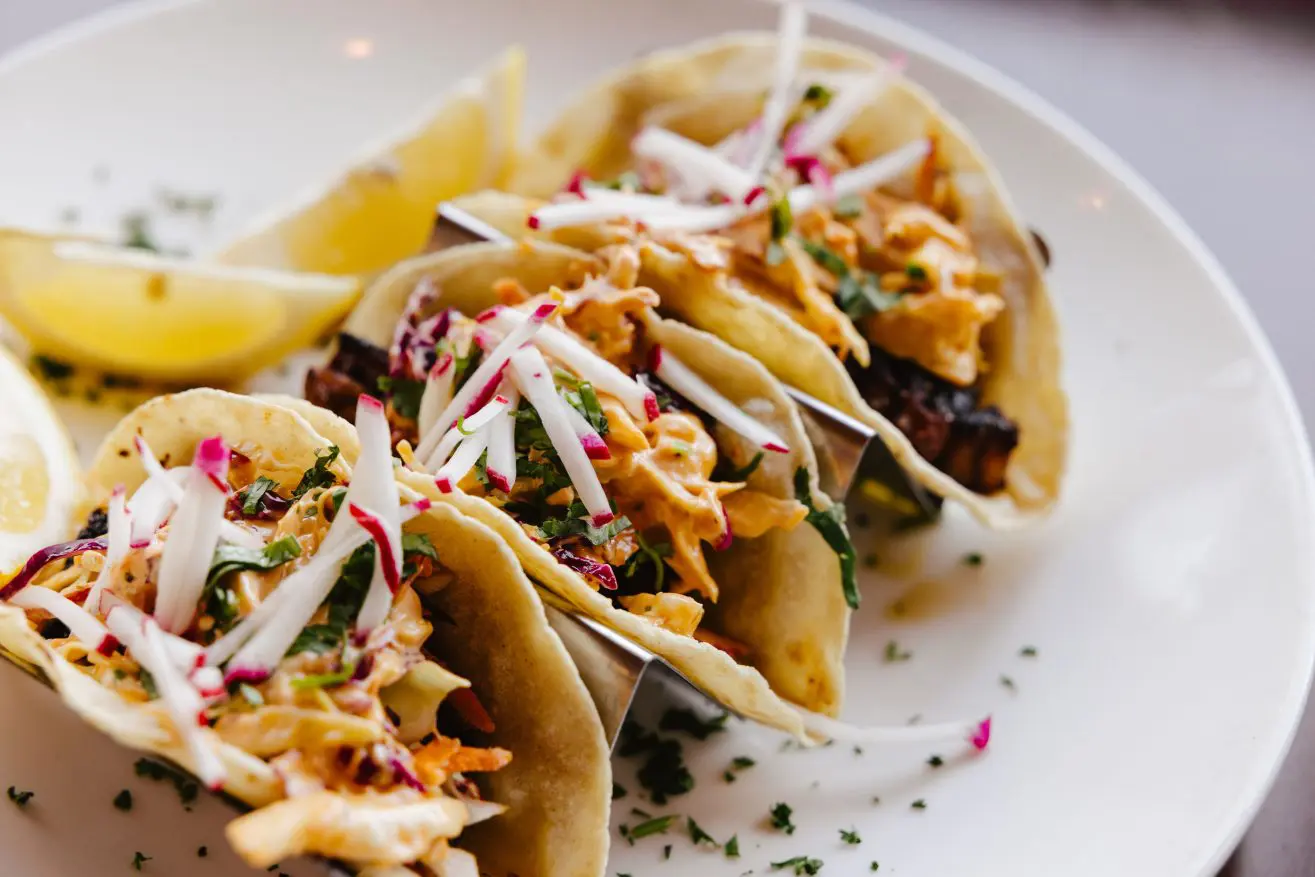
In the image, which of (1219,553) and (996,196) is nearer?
(1219,553)

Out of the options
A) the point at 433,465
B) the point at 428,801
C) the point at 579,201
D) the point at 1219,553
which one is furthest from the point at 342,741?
the point at 1219,553

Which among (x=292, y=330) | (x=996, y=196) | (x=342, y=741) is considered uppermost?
(x=996, y=196)

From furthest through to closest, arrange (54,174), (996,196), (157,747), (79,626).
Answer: (54,174) → (996,196) → (79,626) → (157,747)

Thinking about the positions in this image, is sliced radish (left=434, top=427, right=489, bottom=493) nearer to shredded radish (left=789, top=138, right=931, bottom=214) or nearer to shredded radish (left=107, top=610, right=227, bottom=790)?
shredded radish (left=107, top=610, right=227, bottom=790)

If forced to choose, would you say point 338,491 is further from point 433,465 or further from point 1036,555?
point 1036,555

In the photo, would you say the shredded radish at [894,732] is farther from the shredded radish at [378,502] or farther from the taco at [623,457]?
the shredded radish at [378,502]

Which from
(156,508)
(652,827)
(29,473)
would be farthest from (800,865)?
(29,473)

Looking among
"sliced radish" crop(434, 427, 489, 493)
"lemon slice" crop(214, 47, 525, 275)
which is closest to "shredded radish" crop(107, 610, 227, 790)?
"sliced radish" crop(434, 427, 489, 493)
